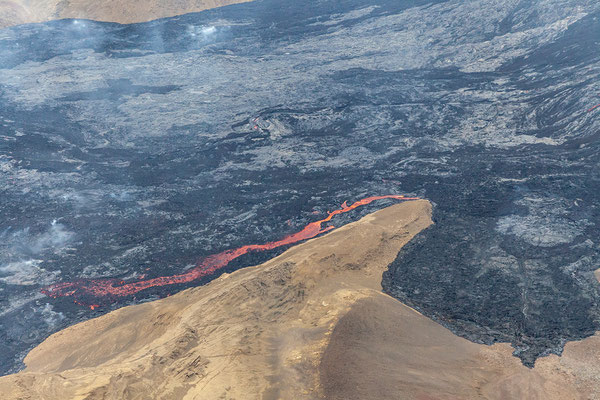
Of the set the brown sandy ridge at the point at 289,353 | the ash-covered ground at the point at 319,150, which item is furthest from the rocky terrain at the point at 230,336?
the ash-covered ground at the point at 319,150

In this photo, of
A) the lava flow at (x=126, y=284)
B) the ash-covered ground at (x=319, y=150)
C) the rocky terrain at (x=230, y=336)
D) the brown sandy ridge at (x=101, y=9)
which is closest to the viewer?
the rocky terrain at (x=230, y=336)

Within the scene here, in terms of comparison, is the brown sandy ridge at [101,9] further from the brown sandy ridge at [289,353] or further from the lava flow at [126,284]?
the brown sandy ridge at [289,353]

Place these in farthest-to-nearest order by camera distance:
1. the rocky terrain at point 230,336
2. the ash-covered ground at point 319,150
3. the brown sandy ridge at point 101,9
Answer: the brown sandy ridge at point 101,9
the ash-covered ground at point 319,150
the rocky terrain at point 230,336

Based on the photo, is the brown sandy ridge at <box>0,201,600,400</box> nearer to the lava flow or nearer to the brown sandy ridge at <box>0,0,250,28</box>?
the lava flow

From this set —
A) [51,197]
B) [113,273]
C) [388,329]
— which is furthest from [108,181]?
[388,329]

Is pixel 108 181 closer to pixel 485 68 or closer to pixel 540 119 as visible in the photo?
pixel 540 119

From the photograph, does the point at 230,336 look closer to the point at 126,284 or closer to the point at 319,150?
the point at 126,284
